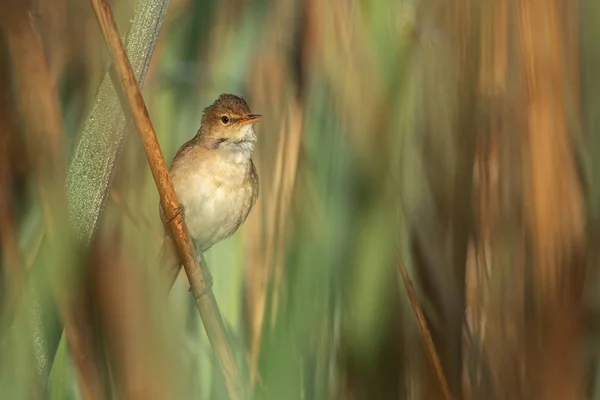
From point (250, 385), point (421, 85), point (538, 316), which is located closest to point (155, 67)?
point (421, 85)

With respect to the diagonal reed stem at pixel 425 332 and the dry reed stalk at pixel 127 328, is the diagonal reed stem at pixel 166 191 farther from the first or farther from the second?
the diagonal reed stem at pixel 425 332

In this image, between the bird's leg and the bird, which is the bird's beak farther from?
the bird's leg

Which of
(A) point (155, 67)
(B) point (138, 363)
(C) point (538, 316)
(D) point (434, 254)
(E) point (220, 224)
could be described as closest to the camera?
(B) point (138, 363)

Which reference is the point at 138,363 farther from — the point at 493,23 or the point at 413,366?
the point at 493,23

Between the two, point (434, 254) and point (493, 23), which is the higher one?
point (493, 23)

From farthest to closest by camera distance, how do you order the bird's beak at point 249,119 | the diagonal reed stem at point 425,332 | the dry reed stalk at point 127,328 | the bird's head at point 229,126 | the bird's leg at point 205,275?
the bird's head at point 229,126, the bird's beak at point 249,119, the bird's leg at point 205,275, the diagonal reed stem at point 425,332, the dry reed stalk at point 127,328

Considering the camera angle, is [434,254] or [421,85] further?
[421,85]

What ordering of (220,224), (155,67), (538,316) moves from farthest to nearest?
(220,224)
(155,67)
(538,316)

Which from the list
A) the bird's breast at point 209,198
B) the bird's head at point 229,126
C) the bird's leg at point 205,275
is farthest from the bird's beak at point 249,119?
the bird's leg at point 205,275
